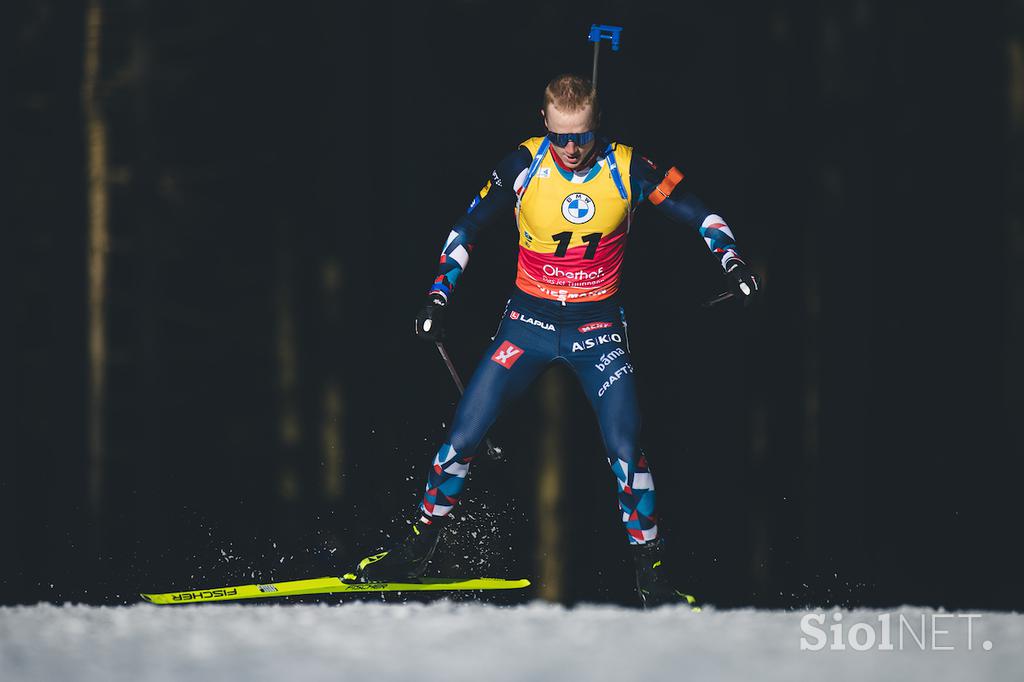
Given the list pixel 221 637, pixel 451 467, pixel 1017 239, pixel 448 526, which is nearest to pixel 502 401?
pixel 451 467

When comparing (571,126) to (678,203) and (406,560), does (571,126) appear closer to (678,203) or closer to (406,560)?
(678,203)

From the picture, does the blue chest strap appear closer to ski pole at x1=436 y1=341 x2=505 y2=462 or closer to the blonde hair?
the blonde hair

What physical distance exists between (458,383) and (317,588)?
106 centimetres

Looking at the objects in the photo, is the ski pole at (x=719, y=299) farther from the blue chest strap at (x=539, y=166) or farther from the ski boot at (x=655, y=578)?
the ski boot at (x=655, y=578)

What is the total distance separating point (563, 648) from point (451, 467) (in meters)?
0.87

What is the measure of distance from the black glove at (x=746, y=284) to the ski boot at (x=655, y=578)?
105 centimetres

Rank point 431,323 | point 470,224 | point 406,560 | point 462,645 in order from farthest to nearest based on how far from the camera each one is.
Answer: point 406,560
point 470,224
point 431,323
point 462,645

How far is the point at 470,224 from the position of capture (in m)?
5.05

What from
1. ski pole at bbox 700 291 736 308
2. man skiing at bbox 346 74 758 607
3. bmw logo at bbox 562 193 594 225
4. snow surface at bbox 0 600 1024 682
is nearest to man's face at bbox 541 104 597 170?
man skiing at bbox 346 74 758 607

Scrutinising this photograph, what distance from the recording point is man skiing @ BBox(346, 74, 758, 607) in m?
4.83

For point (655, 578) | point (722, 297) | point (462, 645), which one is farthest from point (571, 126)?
point (462, 645)

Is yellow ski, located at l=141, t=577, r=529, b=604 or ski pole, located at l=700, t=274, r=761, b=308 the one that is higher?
ski pole, located at l=700, t=274, r=761, b=308

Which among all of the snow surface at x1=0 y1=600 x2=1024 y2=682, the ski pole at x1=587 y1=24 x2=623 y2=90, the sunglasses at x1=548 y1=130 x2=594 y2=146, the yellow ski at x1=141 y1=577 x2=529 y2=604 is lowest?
the snow surface at x1=0 y1=600 x2=1024 y2=682

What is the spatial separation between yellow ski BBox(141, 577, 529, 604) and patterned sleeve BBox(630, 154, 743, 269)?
5.38 feet
